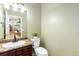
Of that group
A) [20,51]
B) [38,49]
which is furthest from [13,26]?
[38,49]

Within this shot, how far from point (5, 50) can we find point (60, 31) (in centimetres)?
84

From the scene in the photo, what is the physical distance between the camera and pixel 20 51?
1.61 metres

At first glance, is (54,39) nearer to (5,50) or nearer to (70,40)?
(70,40)

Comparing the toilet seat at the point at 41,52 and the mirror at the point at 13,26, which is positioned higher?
the mirror at the point at 13,26

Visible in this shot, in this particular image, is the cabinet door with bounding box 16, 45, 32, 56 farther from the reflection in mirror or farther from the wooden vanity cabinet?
the reflection in mirror

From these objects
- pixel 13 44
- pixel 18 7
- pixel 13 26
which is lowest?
pixel 13 44

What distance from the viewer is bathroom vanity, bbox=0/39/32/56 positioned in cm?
153

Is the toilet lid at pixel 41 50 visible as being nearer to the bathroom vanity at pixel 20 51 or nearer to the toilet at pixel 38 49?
the toilet at pixel 38 49

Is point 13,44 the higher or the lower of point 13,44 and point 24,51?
the higher

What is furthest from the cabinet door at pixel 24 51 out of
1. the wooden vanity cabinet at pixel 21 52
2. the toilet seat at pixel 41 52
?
the toilet seat at pixel 41 52

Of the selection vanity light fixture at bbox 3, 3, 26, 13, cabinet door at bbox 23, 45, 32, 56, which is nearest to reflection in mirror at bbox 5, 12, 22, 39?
vanity light fixture at bbox 3, 3, 26, 13

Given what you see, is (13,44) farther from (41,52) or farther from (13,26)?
(41,52)

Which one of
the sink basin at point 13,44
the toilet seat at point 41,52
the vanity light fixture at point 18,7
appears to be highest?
the vanity light fixture at point 18,7

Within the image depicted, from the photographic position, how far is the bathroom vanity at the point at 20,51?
153cm
